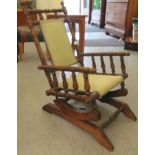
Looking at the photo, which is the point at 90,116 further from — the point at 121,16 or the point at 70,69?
the point at 121,16

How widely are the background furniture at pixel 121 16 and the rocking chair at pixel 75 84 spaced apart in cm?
313

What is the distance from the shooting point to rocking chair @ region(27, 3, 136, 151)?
178cm

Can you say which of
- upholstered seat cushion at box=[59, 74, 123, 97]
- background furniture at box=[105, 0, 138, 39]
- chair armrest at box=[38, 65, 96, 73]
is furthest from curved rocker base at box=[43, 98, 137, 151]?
background furniture at box=[105, 0, 138, 39]

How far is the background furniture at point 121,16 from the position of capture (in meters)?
5.20

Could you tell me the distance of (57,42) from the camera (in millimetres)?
2174

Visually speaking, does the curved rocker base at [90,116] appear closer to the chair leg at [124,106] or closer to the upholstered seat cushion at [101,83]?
the chair leg at [124,106]

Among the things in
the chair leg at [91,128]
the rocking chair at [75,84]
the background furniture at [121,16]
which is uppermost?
the background furniture at [121,16]

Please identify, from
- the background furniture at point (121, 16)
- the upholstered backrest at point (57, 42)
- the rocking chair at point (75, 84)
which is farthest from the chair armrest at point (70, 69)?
the background furniture at point (121, 16)

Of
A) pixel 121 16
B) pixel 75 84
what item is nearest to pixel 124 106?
pixel 75 84

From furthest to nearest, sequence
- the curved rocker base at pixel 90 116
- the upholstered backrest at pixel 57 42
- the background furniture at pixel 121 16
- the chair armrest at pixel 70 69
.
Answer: the background furniture at pixel 121 16 → the upholstered backrest at pixel 57 42 → the curved rocker base at pixel 90 116 → the chair armrest at pixel 70 69

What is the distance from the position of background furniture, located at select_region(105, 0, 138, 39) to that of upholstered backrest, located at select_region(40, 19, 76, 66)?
10.6ft

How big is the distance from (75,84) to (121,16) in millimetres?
4193
